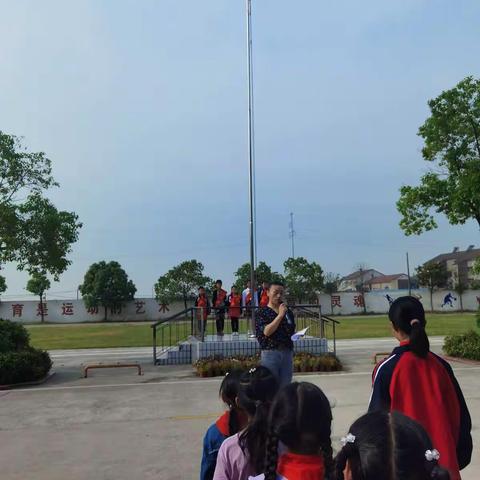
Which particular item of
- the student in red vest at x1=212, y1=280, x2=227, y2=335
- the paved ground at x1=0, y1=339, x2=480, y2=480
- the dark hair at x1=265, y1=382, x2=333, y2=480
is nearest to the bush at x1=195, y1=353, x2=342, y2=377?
the paved ground at x1=0, y1=339, x2=480, y2=480

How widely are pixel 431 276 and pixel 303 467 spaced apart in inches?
2170

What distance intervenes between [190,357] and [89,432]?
318 inches

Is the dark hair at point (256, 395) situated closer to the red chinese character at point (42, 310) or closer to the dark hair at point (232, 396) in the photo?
the dark hair at point (232, 396)

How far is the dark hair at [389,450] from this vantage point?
60.9 inches

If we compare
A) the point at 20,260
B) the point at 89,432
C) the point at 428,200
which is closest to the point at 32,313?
the point at 20,260

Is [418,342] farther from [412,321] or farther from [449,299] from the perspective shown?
[449,299]

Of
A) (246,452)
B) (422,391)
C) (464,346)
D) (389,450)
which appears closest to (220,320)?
(464,346)

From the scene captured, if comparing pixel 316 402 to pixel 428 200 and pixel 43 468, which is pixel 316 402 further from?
pixel 428 200

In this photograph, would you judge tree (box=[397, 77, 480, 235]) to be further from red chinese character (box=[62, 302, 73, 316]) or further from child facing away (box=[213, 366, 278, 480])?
red chinese character (box=[62, 302, 73, 316])

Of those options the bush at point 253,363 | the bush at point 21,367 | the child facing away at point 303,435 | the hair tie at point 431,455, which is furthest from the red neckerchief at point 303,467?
the bush at point 21,367

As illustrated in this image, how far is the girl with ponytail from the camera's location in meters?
2.84

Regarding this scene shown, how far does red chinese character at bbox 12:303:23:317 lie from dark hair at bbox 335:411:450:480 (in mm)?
55427

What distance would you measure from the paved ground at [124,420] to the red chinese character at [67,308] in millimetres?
40998

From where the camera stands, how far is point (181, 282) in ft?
175
